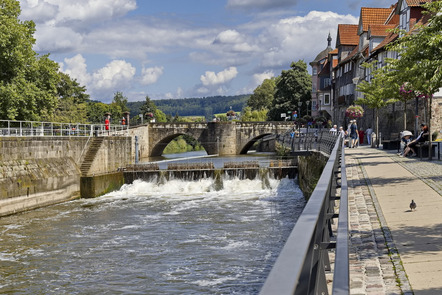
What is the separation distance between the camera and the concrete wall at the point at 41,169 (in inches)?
997

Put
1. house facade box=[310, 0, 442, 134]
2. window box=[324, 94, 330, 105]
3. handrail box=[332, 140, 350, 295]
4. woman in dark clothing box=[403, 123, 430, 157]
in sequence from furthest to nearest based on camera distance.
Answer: window box=[324, 94, 330, 105] < house facade box=[310, 0, 442, 134] < woman in dark clothing box=[403, 123, 430, 157] < handrail box=[332, 140, 350, 295]

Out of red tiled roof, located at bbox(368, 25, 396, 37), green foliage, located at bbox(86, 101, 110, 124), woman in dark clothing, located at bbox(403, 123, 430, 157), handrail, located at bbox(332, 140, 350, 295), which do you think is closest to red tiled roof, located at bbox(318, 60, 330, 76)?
red tiled roof, located at bbox(368, 25, 396, 37)

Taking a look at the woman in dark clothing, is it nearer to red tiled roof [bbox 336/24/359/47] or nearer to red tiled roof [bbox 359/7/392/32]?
red tiled roof [bbox 359/7/392/32]

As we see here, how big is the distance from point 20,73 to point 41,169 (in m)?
10.2

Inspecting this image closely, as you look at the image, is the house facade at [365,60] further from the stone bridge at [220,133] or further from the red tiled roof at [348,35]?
the stone bridge at [220,133]

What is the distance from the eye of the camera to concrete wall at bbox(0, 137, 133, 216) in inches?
997

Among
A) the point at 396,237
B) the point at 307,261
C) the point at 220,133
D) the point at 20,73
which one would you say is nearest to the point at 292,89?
the point at 220,133

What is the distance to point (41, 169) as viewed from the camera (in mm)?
28297

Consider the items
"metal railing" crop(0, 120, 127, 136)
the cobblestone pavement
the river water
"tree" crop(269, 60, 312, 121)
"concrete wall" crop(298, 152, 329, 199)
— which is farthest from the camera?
"tree" crop(269, 60, 312, 121)

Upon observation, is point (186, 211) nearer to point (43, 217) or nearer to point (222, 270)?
point (43, 217)

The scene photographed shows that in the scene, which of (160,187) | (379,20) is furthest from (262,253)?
(379,20)

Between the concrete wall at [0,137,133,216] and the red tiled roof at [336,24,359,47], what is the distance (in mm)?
36366

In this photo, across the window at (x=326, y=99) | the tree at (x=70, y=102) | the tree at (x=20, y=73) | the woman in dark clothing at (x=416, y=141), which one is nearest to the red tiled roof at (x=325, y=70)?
the window at (x=326, y=99)

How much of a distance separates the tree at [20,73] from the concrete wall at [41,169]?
4879 mm
